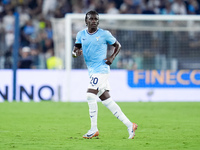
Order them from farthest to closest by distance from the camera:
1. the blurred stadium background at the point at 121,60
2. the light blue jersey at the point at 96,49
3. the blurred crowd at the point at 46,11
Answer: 1. the blurred crowd at the point at 46,11
2. the blurred stadium background at the point at 121,60
3. the light blue jersey at the point at 96,49

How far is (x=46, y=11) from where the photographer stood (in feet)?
75.9

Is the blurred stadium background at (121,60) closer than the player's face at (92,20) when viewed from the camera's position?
No

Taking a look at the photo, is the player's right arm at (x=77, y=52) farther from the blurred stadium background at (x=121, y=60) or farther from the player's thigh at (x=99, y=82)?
the blurred stadium background at (x=121, y=60)

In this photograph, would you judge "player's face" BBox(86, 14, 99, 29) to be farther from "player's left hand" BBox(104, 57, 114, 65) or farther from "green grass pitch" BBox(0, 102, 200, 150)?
"green grass pitch" BBox(0, 102, 200, 150)

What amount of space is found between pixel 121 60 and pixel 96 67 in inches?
424

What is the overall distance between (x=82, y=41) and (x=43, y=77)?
9650 millimetres

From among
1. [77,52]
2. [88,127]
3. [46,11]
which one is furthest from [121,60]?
[77,52]

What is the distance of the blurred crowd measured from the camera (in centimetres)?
2144

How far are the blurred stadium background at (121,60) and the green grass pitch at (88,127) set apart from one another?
1848mm

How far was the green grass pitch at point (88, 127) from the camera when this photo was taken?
24.8ft

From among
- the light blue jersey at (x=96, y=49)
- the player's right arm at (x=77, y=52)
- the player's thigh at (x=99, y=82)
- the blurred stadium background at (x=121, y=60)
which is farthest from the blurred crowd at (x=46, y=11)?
the player's thigh at (x=99, y=82)

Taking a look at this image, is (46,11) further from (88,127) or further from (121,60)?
(88,127)

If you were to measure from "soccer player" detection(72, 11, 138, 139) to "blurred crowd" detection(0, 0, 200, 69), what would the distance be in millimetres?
11809

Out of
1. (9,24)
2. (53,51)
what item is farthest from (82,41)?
(9,24)
